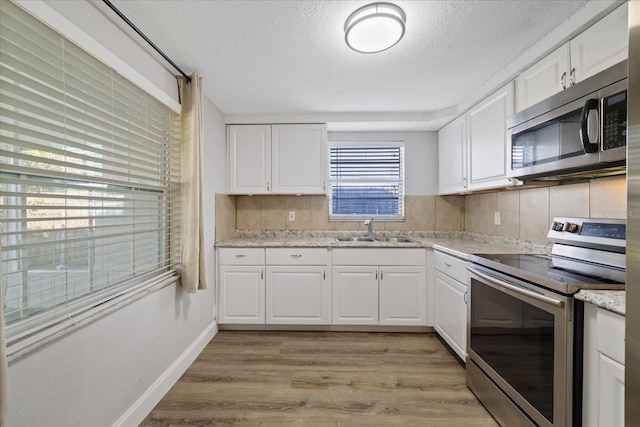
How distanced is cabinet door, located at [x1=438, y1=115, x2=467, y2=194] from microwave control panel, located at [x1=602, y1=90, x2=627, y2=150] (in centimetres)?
139

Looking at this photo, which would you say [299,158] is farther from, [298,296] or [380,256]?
[298,296]

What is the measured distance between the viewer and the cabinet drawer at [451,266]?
2.05 metres

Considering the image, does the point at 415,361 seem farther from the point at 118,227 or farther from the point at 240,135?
the point at 240,135

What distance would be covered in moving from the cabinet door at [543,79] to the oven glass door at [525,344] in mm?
1156

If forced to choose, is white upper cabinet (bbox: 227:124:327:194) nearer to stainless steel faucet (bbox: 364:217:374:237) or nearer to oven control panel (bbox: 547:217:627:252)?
stainless steel faucet (bbox: 364:217:374:237)

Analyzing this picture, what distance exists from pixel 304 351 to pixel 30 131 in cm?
218

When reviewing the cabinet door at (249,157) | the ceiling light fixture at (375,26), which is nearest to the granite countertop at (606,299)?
the ceiling light fixture at (375,26)

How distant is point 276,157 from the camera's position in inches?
116

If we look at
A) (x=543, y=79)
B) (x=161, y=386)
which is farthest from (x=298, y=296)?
(x=543, y=79)

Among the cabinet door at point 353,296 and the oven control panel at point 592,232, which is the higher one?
the oven control panel at point 592,232

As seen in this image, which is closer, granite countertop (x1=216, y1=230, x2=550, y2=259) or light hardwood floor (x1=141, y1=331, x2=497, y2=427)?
light hardwood floor (x1=141, y1=331, x2=497, y2=427)

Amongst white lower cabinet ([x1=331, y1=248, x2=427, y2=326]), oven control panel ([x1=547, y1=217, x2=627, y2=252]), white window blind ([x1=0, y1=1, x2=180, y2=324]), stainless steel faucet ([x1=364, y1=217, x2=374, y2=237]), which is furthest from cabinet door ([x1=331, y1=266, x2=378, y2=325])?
white window blind ([x1=0, y1=1, x2=180, y2=324])

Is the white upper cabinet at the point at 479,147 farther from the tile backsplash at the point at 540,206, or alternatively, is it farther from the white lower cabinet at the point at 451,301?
the white lower cabinet at the point at 451,301

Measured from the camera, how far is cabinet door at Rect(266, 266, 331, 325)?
2676 mm
